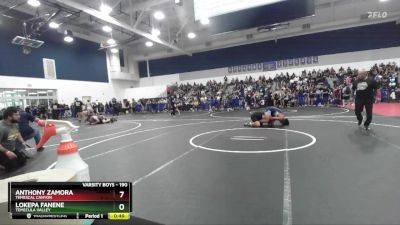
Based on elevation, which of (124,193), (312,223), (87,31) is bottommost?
(312,223)

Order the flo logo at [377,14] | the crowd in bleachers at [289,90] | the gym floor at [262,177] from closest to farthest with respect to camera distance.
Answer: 1. the gym floor at [262,177]
2. the crowd in bleachers at [289,90]
3. the flo logo at [377,14]

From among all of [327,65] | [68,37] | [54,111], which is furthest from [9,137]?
[327,65]

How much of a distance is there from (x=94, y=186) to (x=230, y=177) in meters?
2.50

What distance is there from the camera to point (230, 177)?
10.8 ft

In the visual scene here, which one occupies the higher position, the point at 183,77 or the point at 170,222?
the point at 183,77

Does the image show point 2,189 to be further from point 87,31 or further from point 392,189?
point 87,31

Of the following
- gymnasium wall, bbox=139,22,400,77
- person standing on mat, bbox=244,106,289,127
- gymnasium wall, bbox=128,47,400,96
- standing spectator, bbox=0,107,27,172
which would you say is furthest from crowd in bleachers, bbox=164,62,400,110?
standing spectator, bbox=0,107,27,172

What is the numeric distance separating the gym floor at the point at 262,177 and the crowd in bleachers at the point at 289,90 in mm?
12144

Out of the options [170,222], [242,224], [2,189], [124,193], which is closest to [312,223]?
[242,224]

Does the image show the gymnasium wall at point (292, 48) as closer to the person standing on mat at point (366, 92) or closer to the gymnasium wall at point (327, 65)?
the gymnasium wall at point (327, 65)
